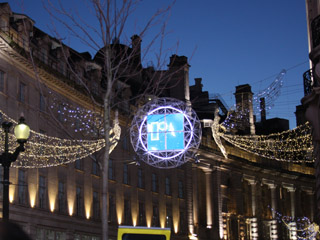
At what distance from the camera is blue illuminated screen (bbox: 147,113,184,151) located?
33.7 meters

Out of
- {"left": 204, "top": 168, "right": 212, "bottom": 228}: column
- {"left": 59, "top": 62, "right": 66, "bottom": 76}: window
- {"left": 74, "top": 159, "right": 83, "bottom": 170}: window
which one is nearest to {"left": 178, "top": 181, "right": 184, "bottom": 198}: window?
{"left": 204, "top": 168, "right": 212, "bottom": 228}: column

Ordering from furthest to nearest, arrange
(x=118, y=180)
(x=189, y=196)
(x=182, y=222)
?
(x=189, y=196) → (x=182, y=222) → (x=118, y=180)

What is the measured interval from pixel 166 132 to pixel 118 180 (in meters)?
16.8

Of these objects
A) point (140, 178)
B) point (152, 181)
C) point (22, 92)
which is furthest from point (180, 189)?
point (22, 92)

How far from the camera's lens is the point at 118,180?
50.2m

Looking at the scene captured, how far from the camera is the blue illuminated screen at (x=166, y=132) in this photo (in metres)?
33.7

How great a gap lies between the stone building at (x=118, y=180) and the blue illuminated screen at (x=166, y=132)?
107 inches

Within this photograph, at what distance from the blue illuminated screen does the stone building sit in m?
2.73

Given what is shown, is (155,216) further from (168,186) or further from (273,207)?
(273,207)

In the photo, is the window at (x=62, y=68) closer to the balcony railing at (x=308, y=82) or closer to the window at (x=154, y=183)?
the window at (x=154, y=183)

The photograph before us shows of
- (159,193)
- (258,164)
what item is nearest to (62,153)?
(159,193)

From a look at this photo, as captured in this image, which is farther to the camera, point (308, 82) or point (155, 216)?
point (155, 216)

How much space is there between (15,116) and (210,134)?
33.4 m

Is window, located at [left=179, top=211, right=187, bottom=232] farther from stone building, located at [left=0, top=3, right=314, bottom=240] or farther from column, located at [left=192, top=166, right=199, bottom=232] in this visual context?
column, located at [left=192, top=166, right=199, bottom=232]
